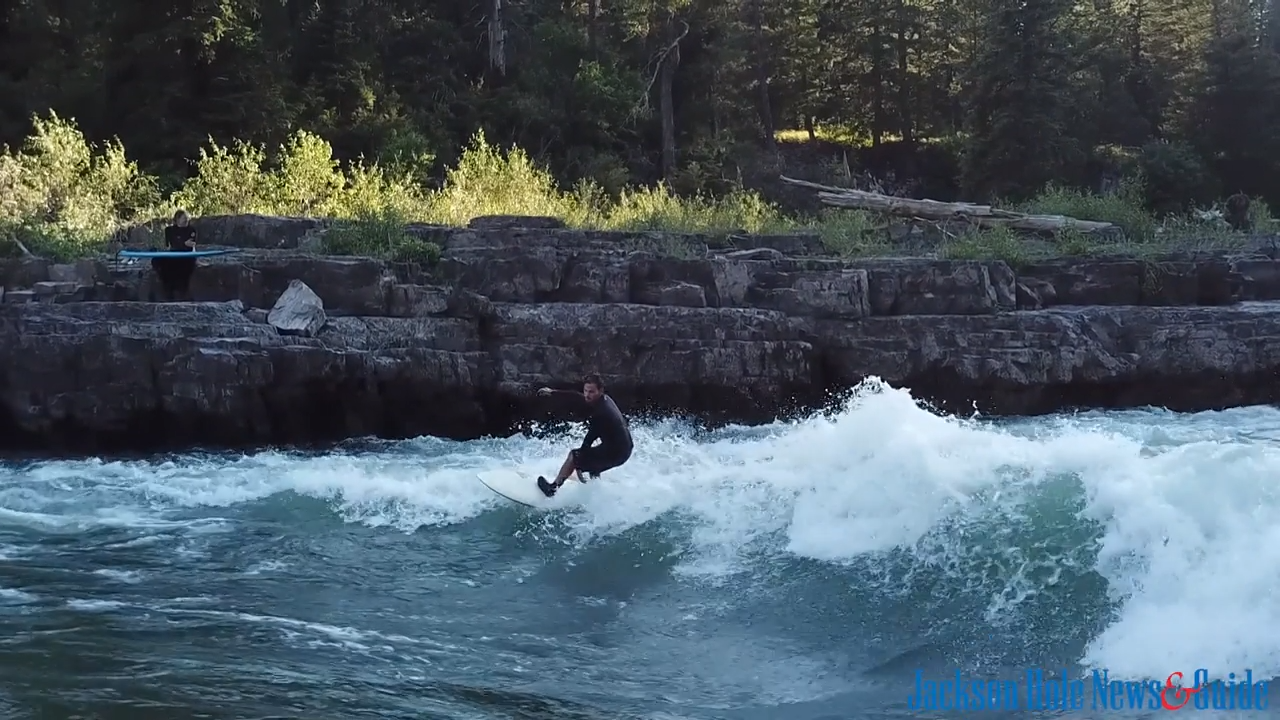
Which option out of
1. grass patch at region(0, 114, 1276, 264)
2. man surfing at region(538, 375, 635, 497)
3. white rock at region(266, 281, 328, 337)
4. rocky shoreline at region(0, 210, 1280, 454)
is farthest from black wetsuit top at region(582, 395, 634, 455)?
grass patch at region(0, 114, 1276, 264)

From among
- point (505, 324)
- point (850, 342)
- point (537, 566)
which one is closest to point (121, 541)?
point (537, 566)

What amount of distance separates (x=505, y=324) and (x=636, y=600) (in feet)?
22.2

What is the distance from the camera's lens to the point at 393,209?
16.2 meters

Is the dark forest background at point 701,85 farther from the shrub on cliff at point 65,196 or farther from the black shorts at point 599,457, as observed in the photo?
the black shorts at point 599,457

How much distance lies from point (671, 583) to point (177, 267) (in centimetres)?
849

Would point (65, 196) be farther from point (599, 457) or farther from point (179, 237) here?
point (599, 457)

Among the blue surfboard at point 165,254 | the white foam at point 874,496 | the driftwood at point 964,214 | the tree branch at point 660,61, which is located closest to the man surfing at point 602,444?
the white foam at point 874,496

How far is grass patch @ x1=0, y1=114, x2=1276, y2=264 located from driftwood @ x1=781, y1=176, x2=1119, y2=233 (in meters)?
0.40

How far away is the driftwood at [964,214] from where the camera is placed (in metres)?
18.5

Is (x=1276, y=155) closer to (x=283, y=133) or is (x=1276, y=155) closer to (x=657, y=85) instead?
(x=657, y=85)

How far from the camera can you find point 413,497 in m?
10.4

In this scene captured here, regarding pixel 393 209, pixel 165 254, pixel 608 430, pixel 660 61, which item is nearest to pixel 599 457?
pixel 608 430

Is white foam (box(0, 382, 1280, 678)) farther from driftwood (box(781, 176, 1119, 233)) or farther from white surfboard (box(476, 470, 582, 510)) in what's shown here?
driftwood (box(781, 176, 1119, 233))

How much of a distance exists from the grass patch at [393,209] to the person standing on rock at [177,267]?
169 cm
